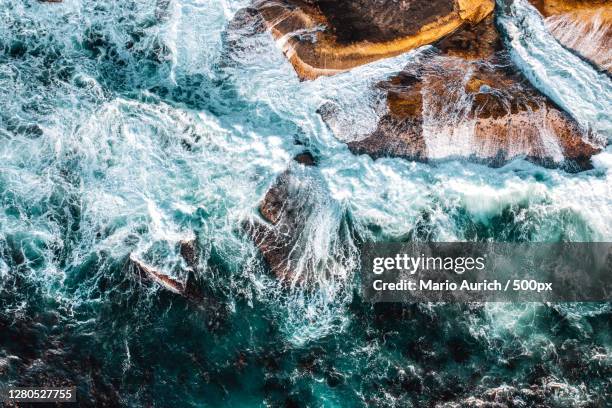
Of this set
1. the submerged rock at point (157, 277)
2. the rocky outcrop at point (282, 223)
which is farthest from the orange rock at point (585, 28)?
the submerged rock at point (157, 277)

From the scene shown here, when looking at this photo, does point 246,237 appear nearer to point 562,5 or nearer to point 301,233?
point 301,233

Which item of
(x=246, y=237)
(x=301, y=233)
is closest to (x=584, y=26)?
(x=301, y=233)

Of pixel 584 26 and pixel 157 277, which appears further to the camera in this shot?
pixel 584 26

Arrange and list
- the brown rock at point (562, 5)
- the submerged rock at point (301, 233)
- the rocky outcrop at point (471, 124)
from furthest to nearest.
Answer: the brown rock at point (562, 5), the rocky outcrop at point (471, 124), the submerged rock at point (301, 233)

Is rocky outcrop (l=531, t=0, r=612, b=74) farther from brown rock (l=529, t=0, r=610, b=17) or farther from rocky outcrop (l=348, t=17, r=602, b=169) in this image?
rocky outcrop (l=348, t=17, r=602, b=169)

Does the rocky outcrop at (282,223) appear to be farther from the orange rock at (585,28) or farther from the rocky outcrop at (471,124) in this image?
the orange rock at (585,28)

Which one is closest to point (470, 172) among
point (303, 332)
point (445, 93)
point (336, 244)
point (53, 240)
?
point (445, 93)
